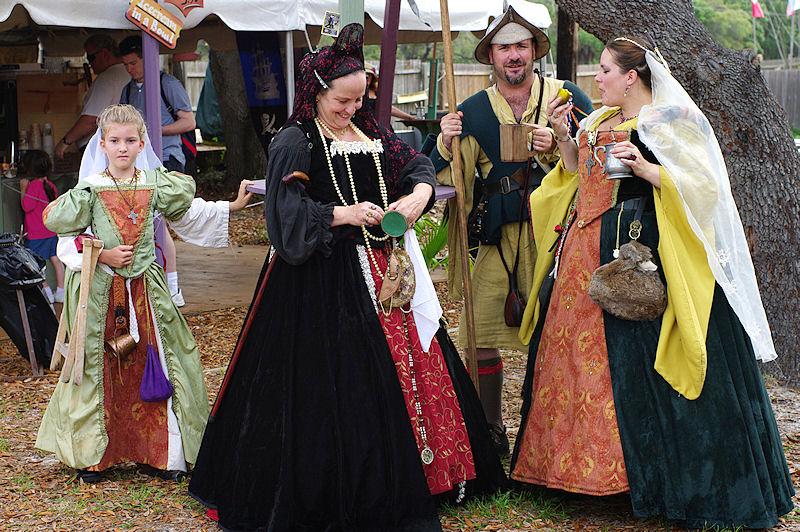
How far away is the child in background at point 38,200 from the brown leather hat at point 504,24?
433 cm

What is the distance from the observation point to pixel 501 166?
4398mm

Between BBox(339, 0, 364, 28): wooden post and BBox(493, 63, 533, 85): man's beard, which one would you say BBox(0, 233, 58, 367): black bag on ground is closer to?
BBox(339, 0, 364, 28): wooden post

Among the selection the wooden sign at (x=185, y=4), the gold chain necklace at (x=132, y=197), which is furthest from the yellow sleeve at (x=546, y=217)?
the wooden sign at (x=185, y=4)

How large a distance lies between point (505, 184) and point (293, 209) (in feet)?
3.79

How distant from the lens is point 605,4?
5.88 metres

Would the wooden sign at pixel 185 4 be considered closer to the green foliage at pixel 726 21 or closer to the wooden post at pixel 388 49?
the wooden post at pixel 388 49

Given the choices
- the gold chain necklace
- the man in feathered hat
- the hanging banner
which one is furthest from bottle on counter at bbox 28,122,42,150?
the man in feathered hat

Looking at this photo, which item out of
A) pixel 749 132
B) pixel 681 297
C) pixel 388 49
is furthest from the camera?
pixel 749 132

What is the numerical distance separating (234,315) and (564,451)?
4510 millimetres

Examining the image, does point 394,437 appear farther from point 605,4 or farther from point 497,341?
point 605,4

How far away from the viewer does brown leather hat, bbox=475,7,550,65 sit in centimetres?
432

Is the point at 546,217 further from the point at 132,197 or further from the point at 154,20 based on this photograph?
the point at 154,20

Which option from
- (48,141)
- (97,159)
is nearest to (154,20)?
(97,159)

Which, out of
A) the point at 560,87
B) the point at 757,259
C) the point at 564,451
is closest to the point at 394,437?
the point at 564,451
